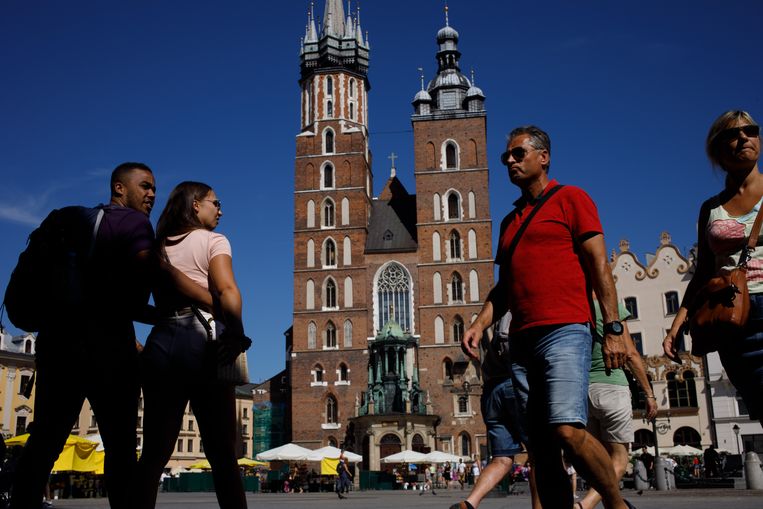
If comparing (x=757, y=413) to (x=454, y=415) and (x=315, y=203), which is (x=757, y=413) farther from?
(x=315, y=203)

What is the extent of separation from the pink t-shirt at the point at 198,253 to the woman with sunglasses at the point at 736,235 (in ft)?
7.32

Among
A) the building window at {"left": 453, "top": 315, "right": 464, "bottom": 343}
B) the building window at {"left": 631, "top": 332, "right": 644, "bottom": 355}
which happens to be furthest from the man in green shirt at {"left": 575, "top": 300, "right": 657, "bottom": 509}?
the building window at {"left": 453, "top": 315, "right": 464, "bottom": 343}

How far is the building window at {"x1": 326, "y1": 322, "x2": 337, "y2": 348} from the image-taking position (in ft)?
149

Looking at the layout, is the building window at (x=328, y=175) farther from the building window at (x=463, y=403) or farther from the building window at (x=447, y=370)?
the building window at (x=463, y=403)

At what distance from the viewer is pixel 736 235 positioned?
378 centimetres

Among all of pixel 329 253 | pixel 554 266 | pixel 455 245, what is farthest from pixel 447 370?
pixel 554 266

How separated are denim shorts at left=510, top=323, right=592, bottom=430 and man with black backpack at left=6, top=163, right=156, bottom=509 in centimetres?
185

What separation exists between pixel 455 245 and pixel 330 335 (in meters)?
8.65

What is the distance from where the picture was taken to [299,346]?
1795 inches

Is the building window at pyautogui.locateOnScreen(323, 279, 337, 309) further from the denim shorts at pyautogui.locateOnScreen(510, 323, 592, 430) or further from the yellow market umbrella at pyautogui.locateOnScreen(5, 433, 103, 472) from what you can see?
the denim shorts at pyautogui.locateOnScreen(510, 323, 592, 430)

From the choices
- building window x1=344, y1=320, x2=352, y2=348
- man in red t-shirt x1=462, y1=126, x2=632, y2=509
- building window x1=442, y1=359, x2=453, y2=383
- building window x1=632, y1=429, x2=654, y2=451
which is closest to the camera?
man in red t-shirt x1=462, y1=126, x2=632, y2=509

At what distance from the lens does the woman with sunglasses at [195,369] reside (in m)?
3.66

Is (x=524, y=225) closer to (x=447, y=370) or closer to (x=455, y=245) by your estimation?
(x=447, y=370)

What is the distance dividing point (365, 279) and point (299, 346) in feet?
17.2
